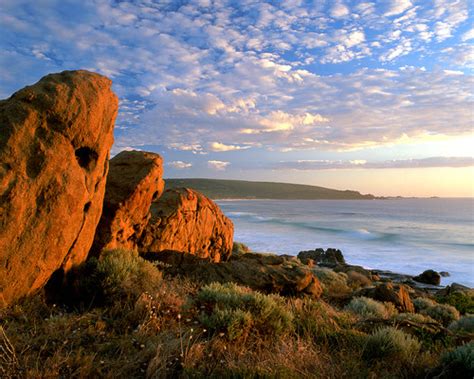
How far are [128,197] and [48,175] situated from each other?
3303 mm

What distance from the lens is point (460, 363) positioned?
187 inches

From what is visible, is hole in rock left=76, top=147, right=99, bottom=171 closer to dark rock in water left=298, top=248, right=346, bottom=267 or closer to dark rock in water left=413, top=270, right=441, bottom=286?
dark rock in water left=413, top=270, right=441, bottom=286

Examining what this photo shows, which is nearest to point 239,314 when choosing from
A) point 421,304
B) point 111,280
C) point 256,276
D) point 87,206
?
point 111,280

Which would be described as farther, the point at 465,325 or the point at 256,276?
the point at 256,276

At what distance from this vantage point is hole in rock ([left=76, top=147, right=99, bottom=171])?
25.2ft

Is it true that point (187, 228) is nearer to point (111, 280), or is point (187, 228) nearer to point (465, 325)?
point (111, 280)

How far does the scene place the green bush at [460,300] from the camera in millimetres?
15688

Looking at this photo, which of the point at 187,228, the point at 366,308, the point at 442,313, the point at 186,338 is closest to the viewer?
the point at 186,338

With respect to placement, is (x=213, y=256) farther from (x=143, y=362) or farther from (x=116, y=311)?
(x=143, y=362)

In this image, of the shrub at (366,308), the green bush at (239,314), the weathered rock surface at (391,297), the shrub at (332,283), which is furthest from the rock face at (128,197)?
the shrub at (332,283)

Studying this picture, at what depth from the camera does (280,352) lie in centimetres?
504

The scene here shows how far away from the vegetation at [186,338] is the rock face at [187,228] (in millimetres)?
3918

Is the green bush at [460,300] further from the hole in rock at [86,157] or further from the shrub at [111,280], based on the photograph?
the hole in rock at [86,157]

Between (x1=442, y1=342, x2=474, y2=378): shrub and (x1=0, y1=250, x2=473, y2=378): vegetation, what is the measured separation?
0.01m
